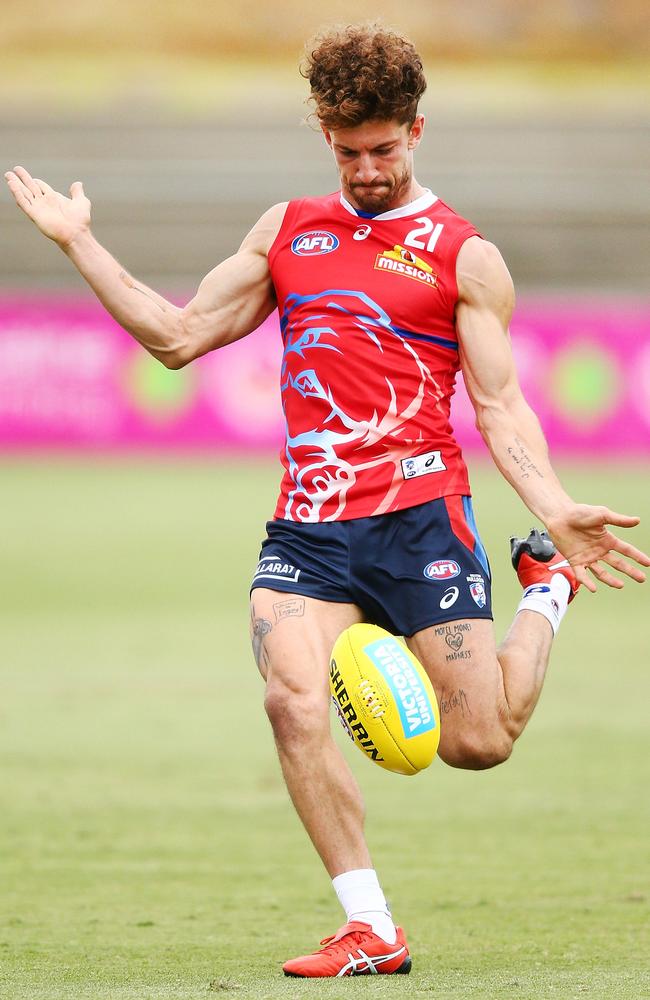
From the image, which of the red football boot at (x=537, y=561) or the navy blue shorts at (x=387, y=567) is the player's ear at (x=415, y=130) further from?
the red football boot at (x=537, y=561)

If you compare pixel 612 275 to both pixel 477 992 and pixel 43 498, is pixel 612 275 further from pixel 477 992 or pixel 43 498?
pixel 477 992

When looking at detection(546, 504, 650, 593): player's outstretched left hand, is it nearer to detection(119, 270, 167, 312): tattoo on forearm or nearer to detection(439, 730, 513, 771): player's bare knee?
detection(439, 730, 513, 771): player's bare knee

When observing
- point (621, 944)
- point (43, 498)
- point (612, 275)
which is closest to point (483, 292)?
point (621, 944)

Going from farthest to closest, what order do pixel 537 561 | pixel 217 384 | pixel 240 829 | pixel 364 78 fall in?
pixel 217 384 < pixel 240 829 < pixel 537 561 < pixel 364 78

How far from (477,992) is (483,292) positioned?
220cm

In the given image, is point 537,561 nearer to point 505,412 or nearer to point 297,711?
point 505,412

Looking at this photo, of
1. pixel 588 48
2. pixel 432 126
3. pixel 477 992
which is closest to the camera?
pixel 477 992

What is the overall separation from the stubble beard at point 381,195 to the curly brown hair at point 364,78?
0.20m

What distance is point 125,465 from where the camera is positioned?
79.9 feet

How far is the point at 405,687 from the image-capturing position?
506cm

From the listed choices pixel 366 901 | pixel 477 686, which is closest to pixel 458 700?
pixel 477 686

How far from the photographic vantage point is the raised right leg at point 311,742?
16.6ft

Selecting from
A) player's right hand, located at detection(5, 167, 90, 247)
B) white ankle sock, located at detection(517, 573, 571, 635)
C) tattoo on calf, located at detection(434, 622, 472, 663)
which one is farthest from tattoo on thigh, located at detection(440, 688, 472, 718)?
player's right hand, located at detection(5, 167, 90, 247)

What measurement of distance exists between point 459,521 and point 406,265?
0.84 metres
